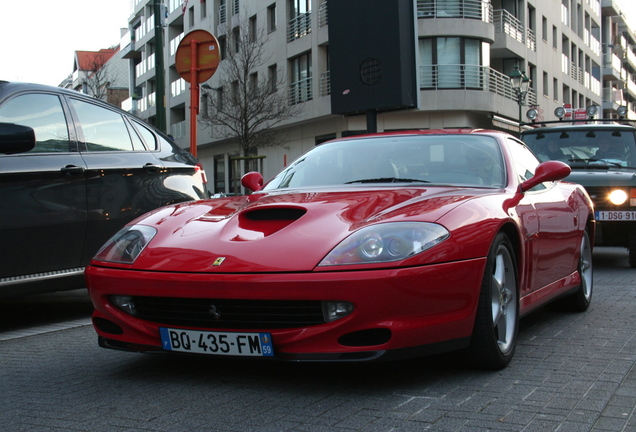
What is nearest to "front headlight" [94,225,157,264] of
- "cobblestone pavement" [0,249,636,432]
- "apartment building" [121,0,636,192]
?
"cobblestone pavement" [0,249,636,432]

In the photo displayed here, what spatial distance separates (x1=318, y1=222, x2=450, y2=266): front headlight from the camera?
3.36 meters

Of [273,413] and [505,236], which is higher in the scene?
[505,236]

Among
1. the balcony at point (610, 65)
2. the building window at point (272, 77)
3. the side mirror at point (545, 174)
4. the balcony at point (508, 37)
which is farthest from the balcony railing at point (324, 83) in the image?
the balcony at point (610, 65)

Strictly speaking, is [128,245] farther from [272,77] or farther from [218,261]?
[272,77]

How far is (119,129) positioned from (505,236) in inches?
131

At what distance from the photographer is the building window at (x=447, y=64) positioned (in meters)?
30.7

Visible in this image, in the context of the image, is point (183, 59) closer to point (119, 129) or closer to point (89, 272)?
point (119, 129)

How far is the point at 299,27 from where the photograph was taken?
3444cm

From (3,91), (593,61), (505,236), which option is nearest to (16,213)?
(3,91)

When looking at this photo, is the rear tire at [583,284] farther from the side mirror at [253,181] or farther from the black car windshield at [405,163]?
the side mirror at [253,181]

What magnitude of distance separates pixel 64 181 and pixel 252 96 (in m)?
26.8

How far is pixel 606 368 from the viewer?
405cm

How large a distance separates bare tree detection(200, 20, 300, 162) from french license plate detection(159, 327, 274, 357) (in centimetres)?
2564

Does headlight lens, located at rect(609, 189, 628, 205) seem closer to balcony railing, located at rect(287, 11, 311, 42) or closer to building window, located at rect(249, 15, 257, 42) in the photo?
balcony railing, located at rect(287, 11, 311, 42)
